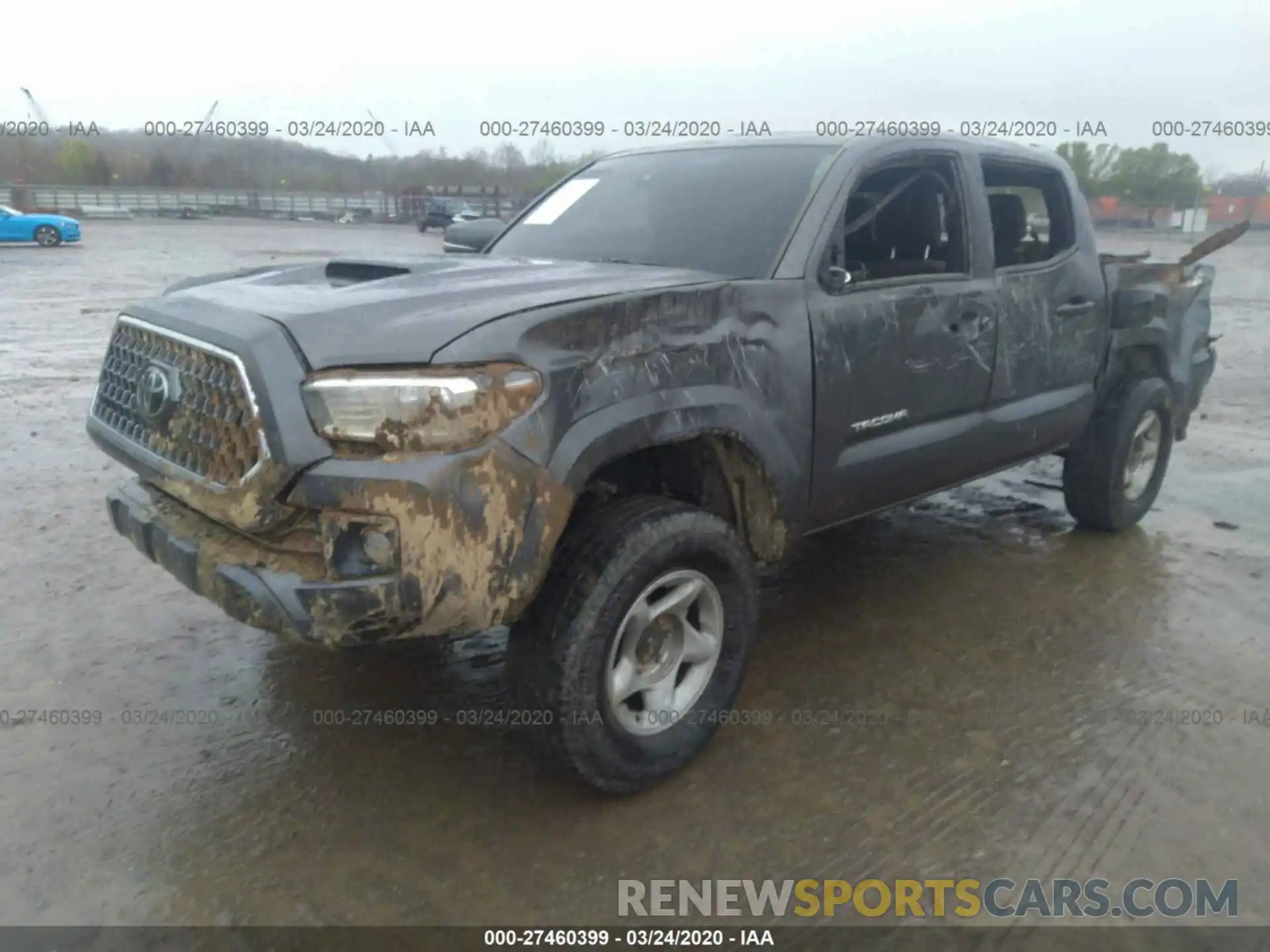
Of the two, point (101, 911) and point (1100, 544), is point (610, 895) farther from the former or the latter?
point (1100, 544)

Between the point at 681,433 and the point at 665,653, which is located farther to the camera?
the point at 665,653

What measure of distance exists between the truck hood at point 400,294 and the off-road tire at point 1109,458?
108 inches

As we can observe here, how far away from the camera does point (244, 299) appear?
106 inches

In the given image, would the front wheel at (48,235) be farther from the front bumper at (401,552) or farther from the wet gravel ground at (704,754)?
the front bumper at (401,552)

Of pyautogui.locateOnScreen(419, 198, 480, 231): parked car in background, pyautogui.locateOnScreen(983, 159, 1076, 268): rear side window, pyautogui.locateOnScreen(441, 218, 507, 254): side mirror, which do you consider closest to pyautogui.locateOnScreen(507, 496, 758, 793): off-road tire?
pyautogui.locateOnScreen(441, 218, 507, 254): side mirror

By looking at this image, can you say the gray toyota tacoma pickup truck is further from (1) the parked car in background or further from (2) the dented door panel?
(1) the parked car in background

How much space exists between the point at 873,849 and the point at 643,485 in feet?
4.16

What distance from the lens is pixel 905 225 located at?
3.86m

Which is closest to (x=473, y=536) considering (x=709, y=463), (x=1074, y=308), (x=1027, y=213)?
(x=709, y=463)

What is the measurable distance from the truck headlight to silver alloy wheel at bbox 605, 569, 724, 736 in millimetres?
727

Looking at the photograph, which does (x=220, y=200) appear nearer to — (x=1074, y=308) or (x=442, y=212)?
(x=442, y=212)

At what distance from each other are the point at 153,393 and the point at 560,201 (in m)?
2.09

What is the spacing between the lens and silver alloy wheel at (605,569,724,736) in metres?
2.78

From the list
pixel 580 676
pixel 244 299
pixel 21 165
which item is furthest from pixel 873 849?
pixel 21 165
